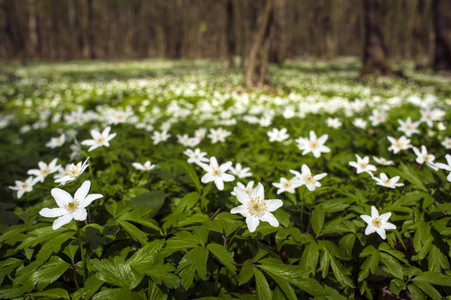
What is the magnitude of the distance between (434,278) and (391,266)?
17 centimetres

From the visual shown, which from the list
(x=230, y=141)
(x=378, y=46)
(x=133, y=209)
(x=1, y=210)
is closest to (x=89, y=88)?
(x=230, y=141)

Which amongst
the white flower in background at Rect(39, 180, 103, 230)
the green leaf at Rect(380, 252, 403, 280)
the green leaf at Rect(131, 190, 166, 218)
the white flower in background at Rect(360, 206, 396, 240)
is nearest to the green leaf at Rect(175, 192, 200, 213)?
the green leaf at Rect(131, 190, 166, 218)

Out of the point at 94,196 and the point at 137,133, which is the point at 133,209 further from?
the point at 137,133

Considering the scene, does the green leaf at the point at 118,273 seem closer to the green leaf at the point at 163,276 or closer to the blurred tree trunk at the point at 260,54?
the green leaf at the point at 163,276

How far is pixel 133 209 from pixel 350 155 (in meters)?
1.73

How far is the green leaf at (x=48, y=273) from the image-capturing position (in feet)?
3.73

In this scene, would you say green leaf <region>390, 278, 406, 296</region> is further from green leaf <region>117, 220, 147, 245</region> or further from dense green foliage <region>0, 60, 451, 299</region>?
green leaf <region>117, 220, 147, 245</region>

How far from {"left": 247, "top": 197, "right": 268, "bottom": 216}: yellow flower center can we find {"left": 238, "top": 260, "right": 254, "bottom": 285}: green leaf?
0.22 m

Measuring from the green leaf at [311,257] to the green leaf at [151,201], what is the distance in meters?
0.84

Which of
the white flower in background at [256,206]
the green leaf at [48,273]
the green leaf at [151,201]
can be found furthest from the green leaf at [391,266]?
the green leaf at [48,273]

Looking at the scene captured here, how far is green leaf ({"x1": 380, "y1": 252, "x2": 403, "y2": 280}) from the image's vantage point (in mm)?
1232

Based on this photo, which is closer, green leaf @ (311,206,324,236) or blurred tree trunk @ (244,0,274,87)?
green leaf @ (311,206,324,236)

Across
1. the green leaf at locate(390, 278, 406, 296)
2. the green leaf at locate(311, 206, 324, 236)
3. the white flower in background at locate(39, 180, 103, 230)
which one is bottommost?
the green leaf at locate(390, 278, 406, 296)

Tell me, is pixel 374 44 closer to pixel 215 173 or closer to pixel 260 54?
pixel 260 54
